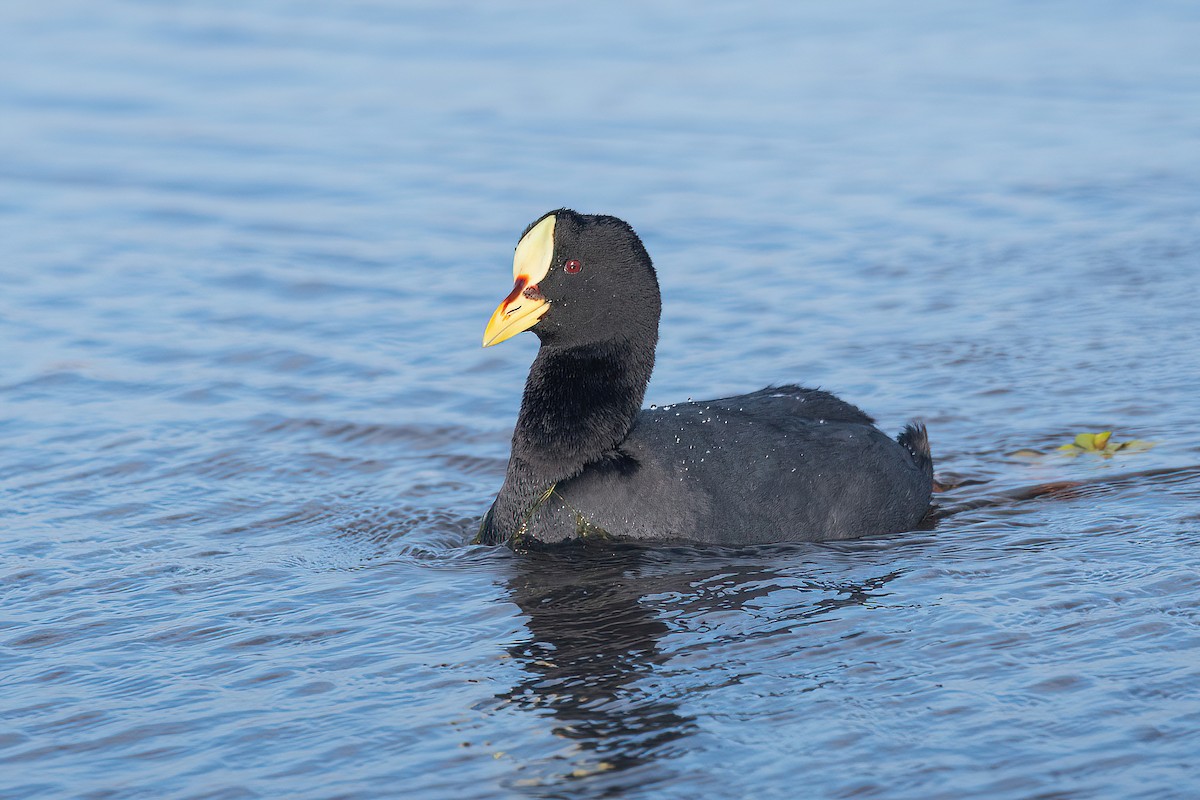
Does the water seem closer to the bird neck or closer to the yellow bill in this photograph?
the bird neck

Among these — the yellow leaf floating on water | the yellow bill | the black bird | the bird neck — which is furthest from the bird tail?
the yellow bill

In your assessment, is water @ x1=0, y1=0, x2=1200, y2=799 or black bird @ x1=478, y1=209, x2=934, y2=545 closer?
water @ x1=0, y1=0, x2=1200, y2=799

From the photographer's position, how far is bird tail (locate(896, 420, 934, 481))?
709 cm

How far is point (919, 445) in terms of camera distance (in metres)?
7.16

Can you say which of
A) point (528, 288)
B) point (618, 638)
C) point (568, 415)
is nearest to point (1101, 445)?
point (568, 415)

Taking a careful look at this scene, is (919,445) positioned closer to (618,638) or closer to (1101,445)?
(1101,445)

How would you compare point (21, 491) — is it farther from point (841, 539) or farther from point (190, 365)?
point (841, 539)

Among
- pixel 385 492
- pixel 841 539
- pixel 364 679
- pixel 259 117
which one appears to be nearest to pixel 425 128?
pixel 259 117

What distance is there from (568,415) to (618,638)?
49.4 inches

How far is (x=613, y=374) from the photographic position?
21.8ft

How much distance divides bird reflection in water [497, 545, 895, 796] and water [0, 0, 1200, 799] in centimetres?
2

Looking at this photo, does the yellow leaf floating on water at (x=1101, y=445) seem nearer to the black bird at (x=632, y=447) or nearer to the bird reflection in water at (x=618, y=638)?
the black bird at (x=632, y=447)

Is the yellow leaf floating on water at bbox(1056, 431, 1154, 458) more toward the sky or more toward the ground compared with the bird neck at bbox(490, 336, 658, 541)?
more toward the ground

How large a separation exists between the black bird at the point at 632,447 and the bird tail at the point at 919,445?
0.22 meters
